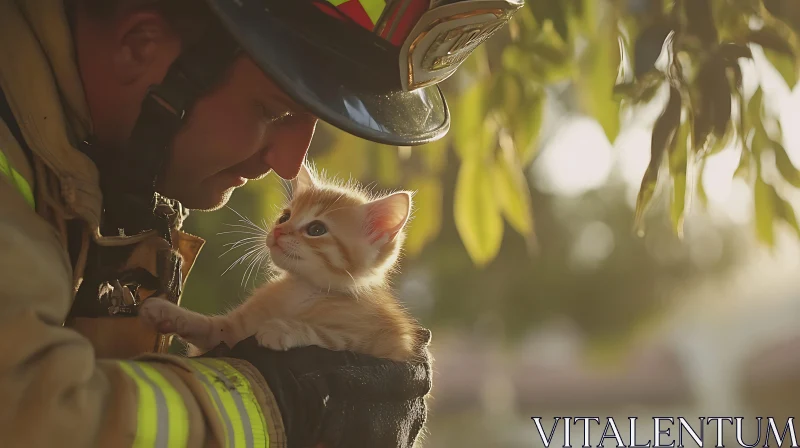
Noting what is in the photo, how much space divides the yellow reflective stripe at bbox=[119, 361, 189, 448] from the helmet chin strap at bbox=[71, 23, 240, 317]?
33cm

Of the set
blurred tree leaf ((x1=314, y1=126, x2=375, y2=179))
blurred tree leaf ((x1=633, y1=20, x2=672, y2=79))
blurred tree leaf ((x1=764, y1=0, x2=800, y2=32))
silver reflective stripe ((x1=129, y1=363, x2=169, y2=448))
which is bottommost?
silver reflective stripe ((x1=129, y1=363, x2=169, y2=448))

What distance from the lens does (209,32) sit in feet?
4.03

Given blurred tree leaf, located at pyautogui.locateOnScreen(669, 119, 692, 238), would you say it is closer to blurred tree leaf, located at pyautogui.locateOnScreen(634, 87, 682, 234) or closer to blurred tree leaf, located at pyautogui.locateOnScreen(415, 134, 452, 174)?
blurred tree leaf, located at pyautogui.locateOnScreen(634, 87, 682, 234)

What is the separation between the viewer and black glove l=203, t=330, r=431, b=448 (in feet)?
3.64

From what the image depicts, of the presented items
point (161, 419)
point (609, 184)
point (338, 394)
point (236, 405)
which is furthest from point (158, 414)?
point (609, 184)

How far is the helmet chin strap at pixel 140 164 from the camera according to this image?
48.1 inches

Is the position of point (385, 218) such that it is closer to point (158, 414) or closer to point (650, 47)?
point (650, 47)

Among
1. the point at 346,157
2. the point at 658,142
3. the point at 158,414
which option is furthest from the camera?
the point at 346,157

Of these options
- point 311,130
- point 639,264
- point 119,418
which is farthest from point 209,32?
point 639,264

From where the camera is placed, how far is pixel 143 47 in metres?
1.24

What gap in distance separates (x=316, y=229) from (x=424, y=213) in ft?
2.05

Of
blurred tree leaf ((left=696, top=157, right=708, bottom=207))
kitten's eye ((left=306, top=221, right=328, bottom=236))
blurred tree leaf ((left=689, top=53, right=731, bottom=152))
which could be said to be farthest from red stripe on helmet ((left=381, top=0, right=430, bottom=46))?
blurred tree leaf ((left=696, top=157, right=708, bottom=207))

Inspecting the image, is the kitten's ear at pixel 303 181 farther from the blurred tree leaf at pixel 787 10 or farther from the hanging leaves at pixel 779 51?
the blurred tree leaf at pixel 787 10

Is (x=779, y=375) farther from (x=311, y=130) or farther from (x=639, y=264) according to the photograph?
(x=311, y=130)
